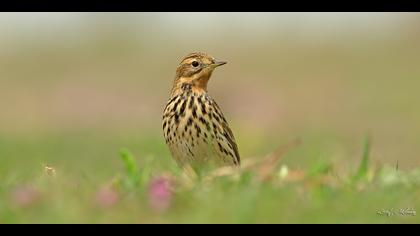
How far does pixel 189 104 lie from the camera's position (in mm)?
10094

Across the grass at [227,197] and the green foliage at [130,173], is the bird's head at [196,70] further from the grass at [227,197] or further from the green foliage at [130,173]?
the grass at [227,197]

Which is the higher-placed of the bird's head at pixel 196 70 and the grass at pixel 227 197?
the bird's head at pixel 196 70

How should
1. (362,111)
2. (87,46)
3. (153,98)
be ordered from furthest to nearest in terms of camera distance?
(87,46), (153,98), (362,111)

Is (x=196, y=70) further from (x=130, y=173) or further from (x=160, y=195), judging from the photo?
(x=160, y=195)

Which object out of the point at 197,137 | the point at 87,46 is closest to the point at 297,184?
the point at 197,137

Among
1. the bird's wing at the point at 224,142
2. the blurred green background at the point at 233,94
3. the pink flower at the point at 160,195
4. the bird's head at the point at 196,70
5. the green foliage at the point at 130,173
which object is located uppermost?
the blurred green background at the point at 233,94

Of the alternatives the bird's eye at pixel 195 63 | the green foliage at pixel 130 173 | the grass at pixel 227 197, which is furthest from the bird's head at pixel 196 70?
the grass at pixel 227 197

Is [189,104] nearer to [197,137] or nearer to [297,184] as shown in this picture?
[197,137]

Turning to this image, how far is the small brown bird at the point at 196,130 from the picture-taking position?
980 centimetres

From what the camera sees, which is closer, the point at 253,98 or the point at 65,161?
the point at 65,161

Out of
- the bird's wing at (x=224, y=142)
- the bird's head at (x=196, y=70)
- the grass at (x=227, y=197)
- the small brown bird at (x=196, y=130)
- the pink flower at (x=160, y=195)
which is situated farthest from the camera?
the bird's head at (x=196, y=70)

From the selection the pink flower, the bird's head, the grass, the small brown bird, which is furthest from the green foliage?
the bird's head

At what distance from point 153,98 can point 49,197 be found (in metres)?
19.3

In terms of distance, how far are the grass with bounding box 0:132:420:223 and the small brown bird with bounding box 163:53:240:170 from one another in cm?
197
